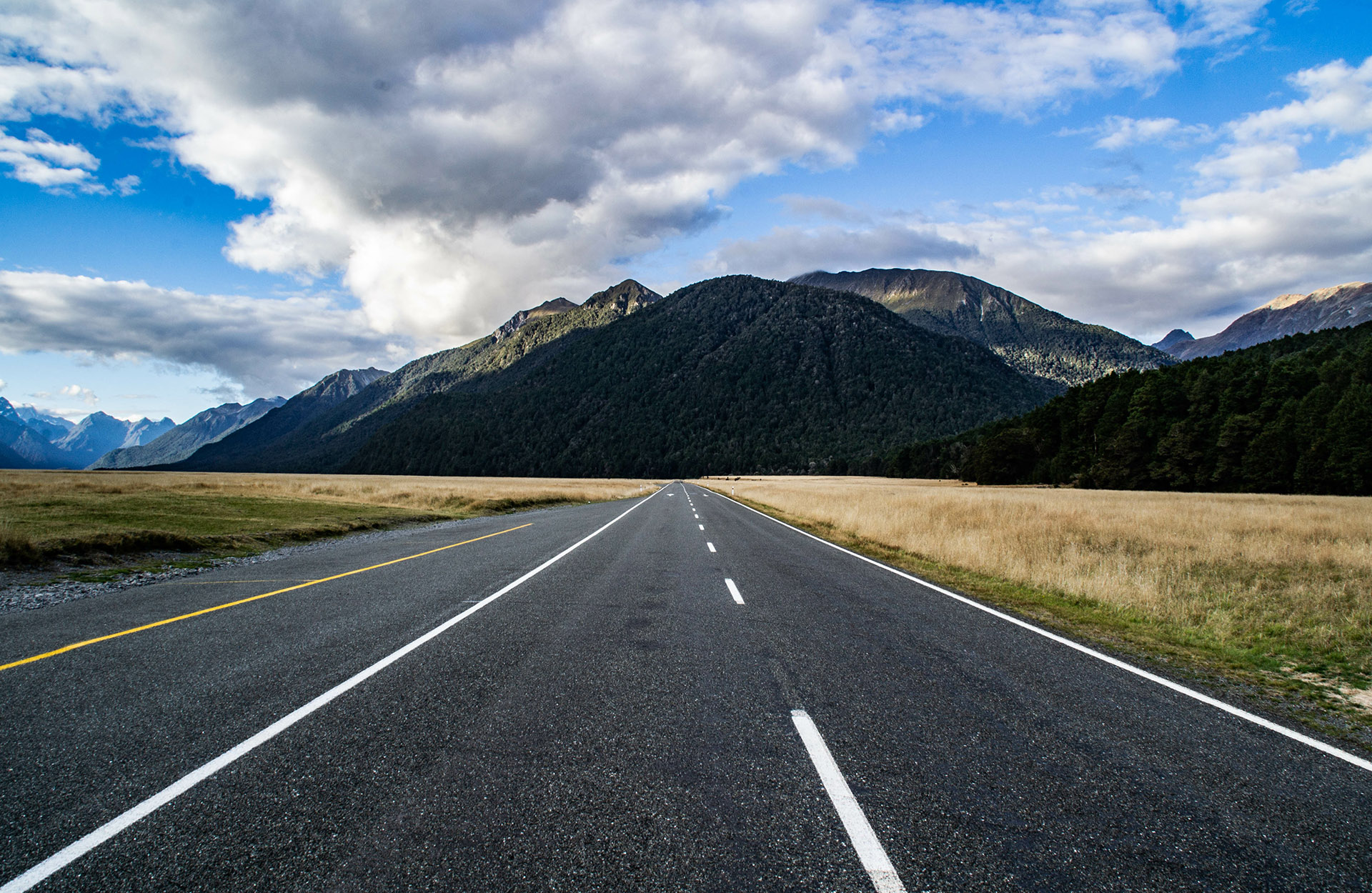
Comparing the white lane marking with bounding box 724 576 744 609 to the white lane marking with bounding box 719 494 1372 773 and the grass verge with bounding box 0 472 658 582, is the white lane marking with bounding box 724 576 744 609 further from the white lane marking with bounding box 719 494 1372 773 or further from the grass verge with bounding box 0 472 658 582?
the grass verge with bounding box 0 472 658 582

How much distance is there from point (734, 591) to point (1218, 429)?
68626mm

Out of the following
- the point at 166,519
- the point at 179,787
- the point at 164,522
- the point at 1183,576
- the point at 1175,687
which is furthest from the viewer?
the point at 166,519

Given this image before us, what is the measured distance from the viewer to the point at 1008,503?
24.0 meters

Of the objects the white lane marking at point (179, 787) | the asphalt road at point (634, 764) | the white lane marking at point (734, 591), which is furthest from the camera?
the white lane marking at point (734, 591)

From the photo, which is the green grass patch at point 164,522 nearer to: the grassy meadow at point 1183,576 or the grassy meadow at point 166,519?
the grassy meadow at point 166,519

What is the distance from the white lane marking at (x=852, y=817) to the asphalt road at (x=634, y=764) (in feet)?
0.07

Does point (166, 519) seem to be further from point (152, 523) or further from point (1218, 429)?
point (1218, 429)

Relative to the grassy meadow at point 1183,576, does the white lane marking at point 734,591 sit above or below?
above

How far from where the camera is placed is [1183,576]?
11.5 m

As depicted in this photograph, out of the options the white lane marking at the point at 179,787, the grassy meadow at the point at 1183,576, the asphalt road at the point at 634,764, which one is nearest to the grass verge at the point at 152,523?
the asphalt road at the point at 634,764

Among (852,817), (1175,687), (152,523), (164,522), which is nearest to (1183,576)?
(1175,687)

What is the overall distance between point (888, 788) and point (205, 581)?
12.0 metres

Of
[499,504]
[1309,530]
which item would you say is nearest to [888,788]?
[1309,530]

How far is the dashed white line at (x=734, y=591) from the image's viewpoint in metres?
8.78
